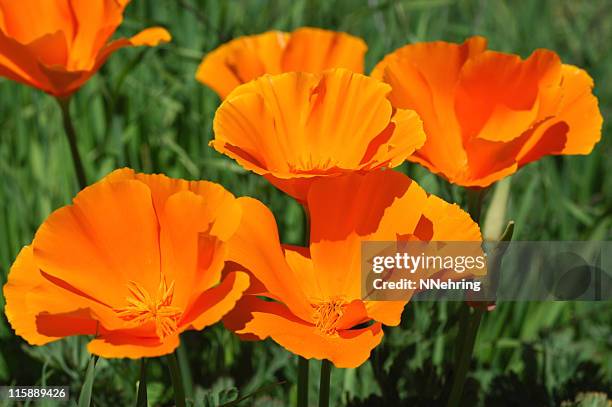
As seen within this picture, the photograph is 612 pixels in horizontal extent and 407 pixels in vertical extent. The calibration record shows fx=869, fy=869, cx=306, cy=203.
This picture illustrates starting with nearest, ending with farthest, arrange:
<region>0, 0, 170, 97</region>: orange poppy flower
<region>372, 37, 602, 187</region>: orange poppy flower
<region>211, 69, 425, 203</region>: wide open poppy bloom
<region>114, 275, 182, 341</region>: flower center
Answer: <region>114, 275, 182, 341</region>: flower center < <region>211, 69, 425, 203</region>: wide open poppy bloom < <region>372, 37, 602, 187</region>: orange poppy flower < <region>0, 0, 170, 97</region>: orange poppy flower

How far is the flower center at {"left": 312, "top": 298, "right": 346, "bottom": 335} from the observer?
112 centimetres

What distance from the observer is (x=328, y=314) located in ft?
3.77

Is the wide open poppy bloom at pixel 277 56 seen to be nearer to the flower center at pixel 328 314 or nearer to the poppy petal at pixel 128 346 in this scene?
the flower center at pixel 328 314

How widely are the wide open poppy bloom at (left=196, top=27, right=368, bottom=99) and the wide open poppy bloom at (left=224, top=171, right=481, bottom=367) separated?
28.6 inches

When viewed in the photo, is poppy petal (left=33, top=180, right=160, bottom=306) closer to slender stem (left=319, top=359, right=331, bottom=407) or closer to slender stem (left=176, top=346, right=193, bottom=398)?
slender stem (left=319, top=359, right=331, bottom=407)

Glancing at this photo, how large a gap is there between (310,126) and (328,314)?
0.27 meters

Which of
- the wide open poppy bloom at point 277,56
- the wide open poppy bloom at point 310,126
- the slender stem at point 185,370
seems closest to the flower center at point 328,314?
the wide open poppy bloom at point 310,126

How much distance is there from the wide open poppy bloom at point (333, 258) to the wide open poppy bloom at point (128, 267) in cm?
7

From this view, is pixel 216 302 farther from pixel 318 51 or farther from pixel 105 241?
pixel 318 51

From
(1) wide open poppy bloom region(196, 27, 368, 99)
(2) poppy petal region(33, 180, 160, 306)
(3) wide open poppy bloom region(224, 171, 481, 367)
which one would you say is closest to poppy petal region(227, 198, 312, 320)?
(3) wide open poppy bloom region(224, 171, 481, 367)

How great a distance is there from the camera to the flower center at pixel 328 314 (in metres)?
1.12

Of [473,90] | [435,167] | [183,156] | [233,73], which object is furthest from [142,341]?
[183,156]

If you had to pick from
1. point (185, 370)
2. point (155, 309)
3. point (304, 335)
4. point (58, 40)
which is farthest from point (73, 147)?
point (304, 335)

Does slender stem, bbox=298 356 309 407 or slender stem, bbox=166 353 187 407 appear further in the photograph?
slender stem, bbox=298 356 309 407
